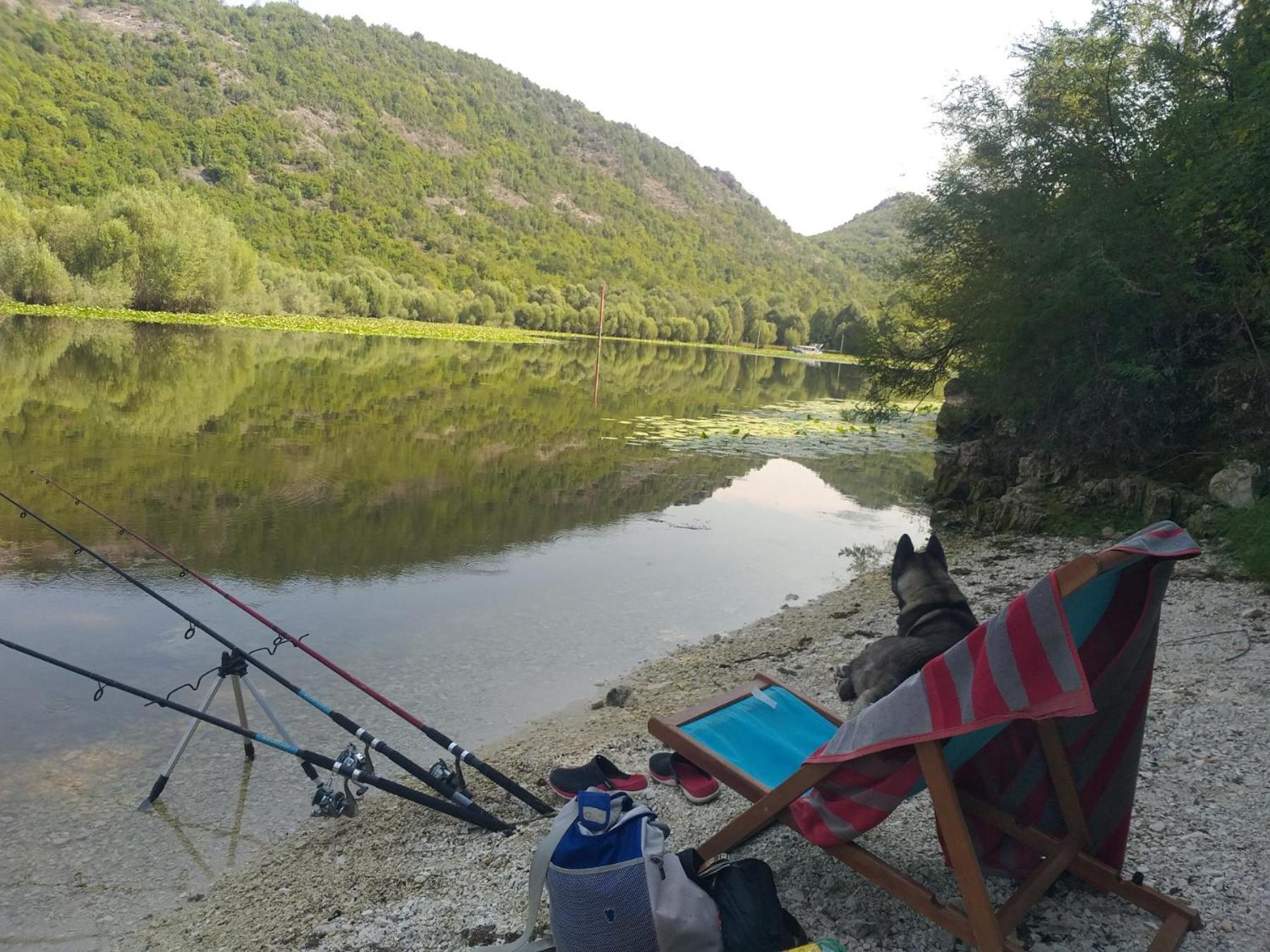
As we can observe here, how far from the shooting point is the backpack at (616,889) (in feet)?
8.94

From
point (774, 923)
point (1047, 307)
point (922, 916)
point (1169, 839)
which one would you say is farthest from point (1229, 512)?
point (774, 923)

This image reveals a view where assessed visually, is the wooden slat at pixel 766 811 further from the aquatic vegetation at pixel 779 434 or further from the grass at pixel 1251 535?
the aquatic vegetation at pixel 779 434

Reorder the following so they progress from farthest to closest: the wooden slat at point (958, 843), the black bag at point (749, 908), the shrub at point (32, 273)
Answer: the shrub at point (32, 273) → the black bag at point (749, 908) → the wooden slat at point (958, 843)

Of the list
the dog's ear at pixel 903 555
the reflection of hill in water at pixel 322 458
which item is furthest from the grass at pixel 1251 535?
the reflection of hill in water at pixel 322 458

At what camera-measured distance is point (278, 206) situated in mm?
129250

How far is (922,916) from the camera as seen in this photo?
315 cm

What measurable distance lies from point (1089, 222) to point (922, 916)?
39.5 feet

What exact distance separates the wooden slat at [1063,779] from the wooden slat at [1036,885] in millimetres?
40

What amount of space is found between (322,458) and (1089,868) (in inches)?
600

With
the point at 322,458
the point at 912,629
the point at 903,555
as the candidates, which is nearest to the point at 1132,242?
the point at 903,555

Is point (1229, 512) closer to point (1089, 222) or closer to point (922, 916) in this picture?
point (1089, 222)

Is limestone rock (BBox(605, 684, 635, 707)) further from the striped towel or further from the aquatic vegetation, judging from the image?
the aquatic vegetation

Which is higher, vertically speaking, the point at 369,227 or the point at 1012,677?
the point at 369,227

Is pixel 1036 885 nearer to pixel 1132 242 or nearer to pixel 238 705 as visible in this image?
Answer: pixel 238 705
